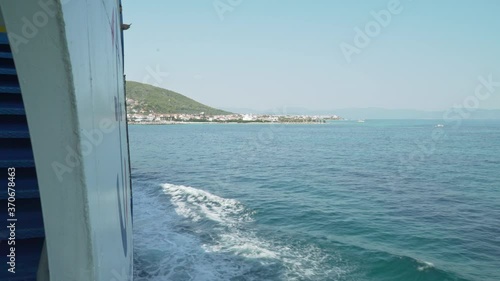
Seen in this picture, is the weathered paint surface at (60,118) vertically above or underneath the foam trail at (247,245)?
above

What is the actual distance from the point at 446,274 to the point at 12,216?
13192mm

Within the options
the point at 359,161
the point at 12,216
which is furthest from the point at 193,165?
the point at 12,216

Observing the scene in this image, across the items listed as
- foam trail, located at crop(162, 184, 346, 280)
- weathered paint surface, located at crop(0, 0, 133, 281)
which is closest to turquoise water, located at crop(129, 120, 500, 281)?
foam trail, located at crop(162, 184, 346, 280)

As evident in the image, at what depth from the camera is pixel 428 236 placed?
14.9m

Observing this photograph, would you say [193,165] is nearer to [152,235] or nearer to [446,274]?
[152,235]
